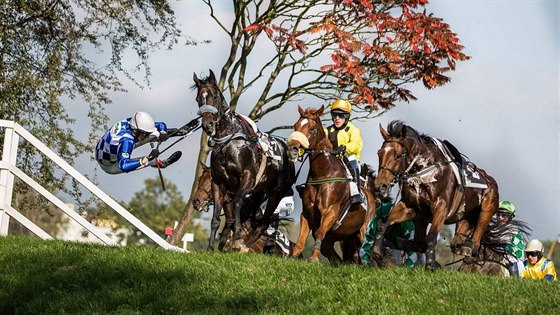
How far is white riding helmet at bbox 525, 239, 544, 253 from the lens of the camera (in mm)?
21828

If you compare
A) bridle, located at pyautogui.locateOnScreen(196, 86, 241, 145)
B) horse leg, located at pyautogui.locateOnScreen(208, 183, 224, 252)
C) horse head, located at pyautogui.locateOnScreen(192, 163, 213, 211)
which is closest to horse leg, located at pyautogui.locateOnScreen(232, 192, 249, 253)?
horse leg, located at pyautogui.locateOnScreen(208, 183, 224, 252)

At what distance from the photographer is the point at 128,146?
1803cm

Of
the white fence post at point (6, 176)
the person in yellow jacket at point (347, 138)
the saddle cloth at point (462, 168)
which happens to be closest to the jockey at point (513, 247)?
the saddle cloth at point (462, 168)

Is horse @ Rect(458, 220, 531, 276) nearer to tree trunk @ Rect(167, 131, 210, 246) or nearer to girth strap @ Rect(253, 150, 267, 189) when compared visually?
girth strap @ Rect(253, 150, 267, 189)

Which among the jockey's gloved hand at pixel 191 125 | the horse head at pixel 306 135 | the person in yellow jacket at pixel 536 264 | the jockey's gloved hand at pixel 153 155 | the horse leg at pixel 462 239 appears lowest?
the person in yellow jacket at pixel 536 264

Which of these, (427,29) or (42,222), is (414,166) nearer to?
(427,29)

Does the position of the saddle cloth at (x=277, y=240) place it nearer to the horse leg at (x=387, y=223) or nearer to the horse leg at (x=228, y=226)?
the horse leg at (x=228, y=226)

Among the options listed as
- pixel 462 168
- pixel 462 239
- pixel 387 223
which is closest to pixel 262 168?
pixel 387 223

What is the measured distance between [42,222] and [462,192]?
2484 inches

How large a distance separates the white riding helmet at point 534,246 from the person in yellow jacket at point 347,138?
5.33 m

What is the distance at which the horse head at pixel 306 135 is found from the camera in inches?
655

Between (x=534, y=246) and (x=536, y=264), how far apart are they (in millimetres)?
444

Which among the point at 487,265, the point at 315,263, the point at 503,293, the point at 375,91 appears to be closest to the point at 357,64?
the point at 375,91

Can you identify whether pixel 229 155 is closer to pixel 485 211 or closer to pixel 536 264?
pixel 485 211
